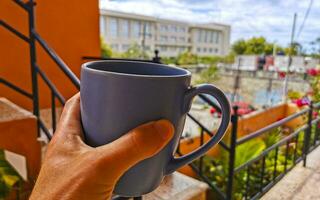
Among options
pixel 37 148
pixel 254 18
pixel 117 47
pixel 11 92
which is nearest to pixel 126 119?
Answer: pixel 37 148

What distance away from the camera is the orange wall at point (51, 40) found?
216 cm

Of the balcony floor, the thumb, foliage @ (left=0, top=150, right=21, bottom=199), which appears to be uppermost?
the thumb

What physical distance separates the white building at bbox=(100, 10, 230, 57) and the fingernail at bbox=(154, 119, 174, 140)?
10.9m

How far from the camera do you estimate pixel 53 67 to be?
2.48 meters

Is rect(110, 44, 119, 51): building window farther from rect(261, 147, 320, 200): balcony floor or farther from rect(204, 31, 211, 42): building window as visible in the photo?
rect(261, 147, 320, 200): balcony floor

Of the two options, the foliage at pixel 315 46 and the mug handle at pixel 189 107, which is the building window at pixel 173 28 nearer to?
the foliage at pixel 315 46

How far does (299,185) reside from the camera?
130 cm

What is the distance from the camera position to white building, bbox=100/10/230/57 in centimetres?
1805

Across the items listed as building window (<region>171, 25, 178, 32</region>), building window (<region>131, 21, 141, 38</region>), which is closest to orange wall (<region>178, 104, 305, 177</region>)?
building window (<region>131, 21, 141, 38</region>)

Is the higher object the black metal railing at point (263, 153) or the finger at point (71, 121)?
the finger at point (71, 121)

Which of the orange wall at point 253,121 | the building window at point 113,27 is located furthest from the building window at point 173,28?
the orange wall at point 253,121

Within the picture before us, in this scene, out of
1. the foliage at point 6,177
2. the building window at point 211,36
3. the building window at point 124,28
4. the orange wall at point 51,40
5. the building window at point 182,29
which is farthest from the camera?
the building window at point 211,36

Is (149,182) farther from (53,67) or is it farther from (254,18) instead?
(254,18)

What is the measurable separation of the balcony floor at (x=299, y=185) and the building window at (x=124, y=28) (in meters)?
18.5
